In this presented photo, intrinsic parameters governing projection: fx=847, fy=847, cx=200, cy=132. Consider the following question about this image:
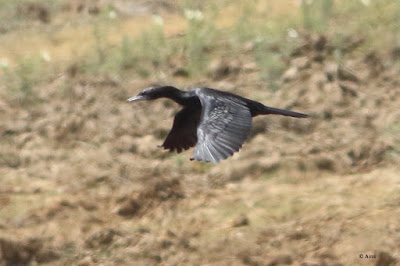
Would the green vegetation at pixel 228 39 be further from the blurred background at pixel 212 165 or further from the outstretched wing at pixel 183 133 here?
the outstretched wing at pixel 183 133

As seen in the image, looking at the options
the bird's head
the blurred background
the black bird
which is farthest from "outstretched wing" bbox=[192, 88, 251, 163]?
the blurred background

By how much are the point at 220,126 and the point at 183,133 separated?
632 millimetres

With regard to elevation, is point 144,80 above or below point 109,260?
above

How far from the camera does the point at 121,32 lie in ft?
30.5

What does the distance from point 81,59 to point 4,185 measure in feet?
7.37

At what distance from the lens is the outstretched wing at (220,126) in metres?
3.95

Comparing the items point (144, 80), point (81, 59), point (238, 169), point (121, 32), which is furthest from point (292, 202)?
point (121, 32)

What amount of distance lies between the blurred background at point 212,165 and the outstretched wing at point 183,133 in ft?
3.05

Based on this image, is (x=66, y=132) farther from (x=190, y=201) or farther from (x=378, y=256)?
(x=378, y=256)

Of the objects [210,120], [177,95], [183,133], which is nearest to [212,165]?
[183,133]

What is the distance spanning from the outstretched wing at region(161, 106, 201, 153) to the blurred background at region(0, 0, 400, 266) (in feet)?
3.05

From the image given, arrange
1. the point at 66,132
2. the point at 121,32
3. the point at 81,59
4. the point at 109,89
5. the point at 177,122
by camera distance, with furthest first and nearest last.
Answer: the point at 121,32 < the point at 81,59 < the point at 109,89 < the point at 66,132 < the point at 177,122

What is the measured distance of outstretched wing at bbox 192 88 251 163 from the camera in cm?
395

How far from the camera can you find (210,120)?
4.17 meters
